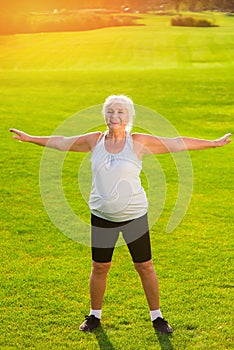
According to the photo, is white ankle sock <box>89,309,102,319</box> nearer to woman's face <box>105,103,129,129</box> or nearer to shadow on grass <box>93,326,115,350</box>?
shadow on grass <box>93,326,115,350</box>

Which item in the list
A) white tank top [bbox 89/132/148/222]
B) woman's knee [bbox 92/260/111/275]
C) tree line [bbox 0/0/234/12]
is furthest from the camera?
tree line [bbox 0/0/234/12]

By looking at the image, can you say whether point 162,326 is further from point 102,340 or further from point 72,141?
point 72,141

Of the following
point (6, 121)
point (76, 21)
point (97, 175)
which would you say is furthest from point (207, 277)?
point (76, 21)

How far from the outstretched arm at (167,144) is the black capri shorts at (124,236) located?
54cm

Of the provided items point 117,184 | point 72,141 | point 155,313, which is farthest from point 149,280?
point 72,141

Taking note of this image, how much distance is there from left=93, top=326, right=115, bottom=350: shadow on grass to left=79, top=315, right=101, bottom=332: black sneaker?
0.14 ft

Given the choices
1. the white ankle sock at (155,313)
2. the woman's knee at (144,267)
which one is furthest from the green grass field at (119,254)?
the woman's knee at (144,267)

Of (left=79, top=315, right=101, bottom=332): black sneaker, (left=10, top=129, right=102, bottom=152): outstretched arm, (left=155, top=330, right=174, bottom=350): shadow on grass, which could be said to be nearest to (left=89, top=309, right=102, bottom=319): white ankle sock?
(left=79, top=315, right=101, bottom=332): black sneaker

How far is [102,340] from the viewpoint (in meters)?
4.99

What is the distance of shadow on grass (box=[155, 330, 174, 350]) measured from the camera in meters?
4.86

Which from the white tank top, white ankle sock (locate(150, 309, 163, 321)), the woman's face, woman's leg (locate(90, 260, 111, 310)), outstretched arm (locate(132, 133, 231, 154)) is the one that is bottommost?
white ankle sock (locate(150, 309, 163, 321))

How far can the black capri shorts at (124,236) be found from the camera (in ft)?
15.8

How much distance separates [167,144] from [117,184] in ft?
1.71

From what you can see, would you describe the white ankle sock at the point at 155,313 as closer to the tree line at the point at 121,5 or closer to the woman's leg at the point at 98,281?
the woman's leg at the point at 98,281
